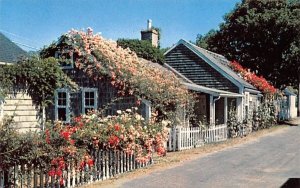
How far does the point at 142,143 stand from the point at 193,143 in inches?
283

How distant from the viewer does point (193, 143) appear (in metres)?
20.1

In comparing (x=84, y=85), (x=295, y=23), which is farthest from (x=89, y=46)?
(x=295, y=23)

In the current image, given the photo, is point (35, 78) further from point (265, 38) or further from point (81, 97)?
point (265, 38)

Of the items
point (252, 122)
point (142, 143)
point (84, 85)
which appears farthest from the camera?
point (252, 122)

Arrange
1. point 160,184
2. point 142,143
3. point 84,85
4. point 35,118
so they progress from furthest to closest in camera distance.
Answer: point 84,85
point 35,118
point 142,143
point 160,184

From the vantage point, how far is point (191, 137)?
19922 mm

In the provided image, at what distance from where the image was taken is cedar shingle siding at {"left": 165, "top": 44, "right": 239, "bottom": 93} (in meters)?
29.8

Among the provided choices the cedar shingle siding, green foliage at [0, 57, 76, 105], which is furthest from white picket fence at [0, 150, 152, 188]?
the cedar shingle siding

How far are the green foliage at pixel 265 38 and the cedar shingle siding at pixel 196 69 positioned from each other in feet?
37.3

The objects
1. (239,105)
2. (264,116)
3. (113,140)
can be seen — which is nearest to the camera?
(113,140)

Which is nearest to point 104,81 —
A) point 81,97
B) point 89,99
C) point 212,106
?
point 89,99

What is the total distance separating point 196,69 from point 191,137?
37.6 feet

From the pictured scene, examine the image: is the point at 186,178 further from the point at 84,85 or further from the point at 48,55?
the point at 48,55

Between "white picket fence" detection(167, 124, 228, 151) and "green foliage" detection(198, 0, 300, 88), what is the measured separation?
18.6 m
